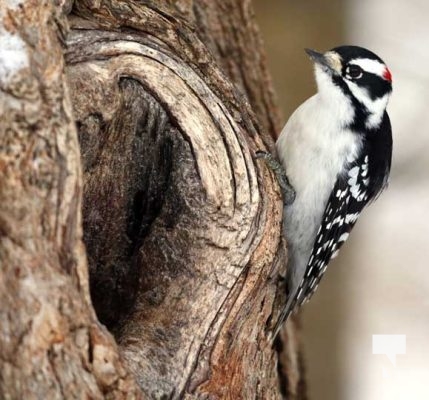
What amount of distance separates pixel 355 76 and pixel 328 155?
0.27 m

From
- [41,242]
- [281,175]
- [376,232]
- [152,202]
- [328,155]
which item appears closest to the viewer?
[41,242]

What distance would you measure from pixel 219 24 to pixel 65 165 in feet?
5.24

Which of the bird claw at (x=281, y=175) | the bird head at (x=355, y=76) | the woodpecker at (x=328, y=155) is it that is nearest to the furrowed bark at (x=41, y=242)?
the bird claw at (x=281, y=175)

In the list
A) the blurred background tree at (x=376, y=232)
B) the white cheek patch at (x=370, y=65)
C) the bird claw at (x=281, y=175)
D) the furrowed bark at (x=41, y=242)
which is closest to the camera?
the furrowed bark at (x=41, y=242)

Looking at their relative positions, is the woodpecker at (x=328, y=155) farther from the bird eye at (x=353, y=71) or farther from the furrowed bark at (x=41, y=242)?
the furrowed bark at (x=41, y=242)

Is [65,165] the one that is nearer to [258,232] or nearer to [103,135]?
[103,135]

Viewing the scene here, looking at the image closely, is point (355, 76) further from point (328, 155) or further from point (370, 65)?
point (328, 155)

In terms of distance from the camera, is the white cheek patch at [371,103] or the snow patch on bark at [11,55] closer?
the snow patch on bark at [11,55]

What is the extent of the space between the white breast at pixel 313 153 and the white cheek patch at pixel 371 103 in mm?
43

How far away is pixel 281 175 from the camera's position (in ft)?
10.3

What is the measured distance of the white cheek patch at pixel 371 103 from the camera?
326cm

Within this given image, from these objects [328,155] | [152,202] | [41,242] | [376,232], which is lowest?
[41,242]

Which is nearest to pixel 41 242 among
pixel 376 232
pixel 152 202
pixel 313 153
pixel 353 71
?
pixel 152 202

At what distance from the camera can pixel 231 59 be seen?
368 cm
